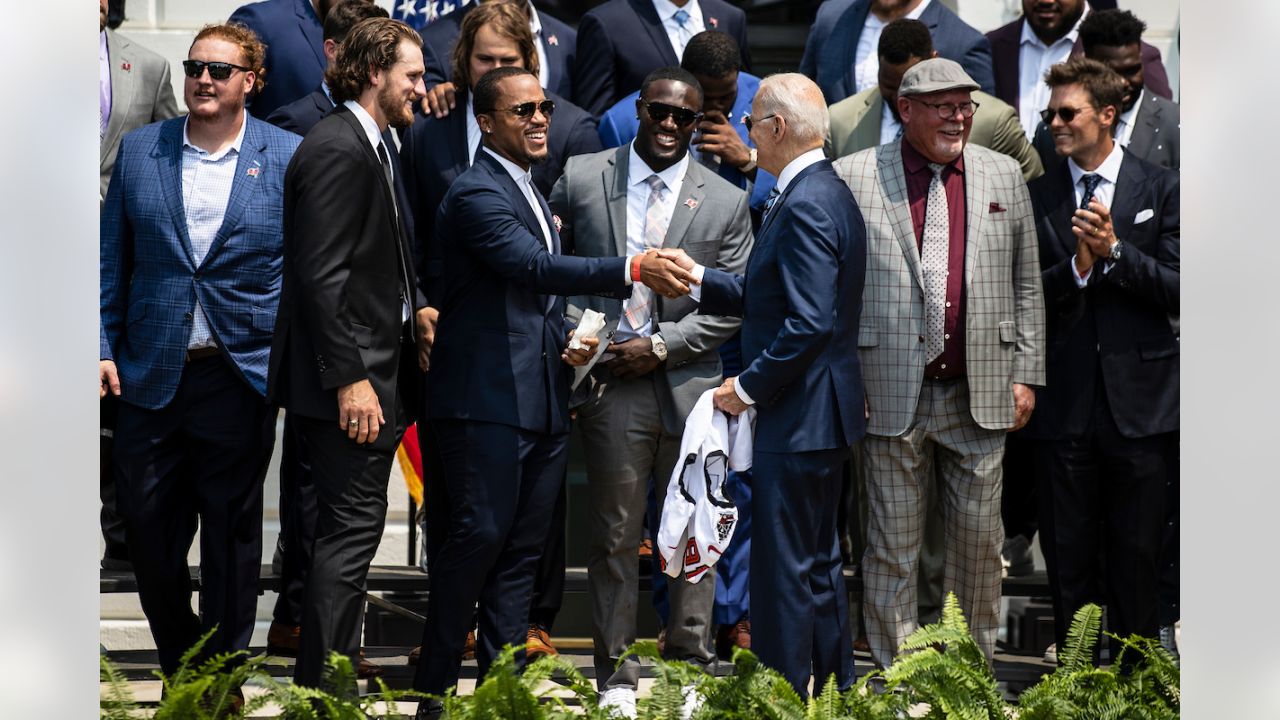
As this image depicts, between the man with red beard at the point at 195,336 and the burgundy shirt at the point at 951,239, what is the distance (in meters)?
2.23

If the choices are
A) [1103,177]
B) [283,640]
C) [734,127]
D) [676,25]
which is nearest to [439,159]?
[734,127]

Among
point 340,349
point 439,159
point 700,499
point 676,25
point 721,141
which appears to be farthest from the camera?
point 676,25

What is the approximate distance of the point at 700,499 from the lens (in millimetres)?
4742

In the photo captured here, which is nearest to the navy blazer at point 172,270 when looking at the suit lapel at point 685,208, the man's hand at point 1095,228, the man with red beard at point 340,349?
the man with red beard at point 340,349

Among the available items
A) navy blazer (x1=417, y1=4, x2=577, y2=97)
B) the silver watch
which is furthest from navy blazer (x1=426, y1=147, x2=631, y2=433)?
navy blazer (x1=417, y1=4, x2=577, y2=97)

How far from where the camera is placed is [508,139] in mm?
5051

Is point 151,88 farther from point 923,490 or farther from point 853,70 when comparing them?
point 923,490

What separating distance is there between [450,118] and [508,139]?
900 mm

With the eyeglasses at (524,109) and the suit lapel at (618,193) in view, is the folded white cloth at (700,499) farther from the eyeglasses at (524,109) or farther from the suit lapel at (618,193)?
the eyeglasses at (524,109)

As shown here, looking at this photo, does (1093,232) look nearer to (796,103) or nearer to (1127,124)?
(1127,124)

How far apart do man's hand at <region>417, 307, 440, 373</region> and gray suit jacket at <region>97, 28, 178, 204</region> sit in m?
1.62

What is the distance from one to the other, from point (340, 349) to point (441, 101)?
5.25ft

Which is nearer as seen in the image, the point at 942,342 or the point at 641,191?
the point at 942,342
